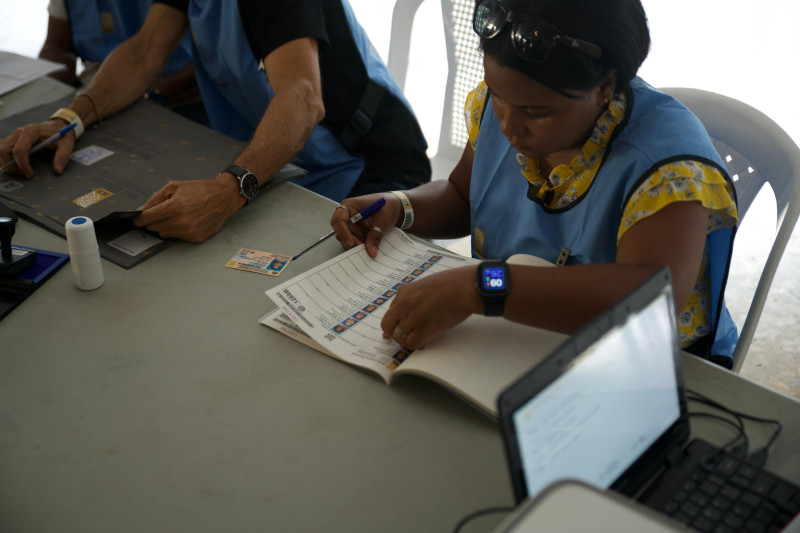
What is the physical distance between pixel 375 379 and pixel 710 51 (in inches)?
101

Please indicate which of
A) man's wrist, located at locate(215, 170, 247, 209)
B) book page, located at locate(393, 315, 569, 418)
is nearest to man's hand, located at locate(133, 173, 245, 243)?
man's wrist, located at locate(215, 170, 247, 209)

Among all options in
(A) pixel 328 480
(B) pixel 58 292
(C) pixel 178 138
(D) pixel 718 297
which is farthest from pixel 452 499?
(C) pixel 178 138

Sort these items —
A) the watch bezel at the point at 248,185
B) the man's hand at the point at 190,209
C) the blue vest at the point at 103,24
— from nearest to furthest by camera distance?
the man's hand at the point at 190,209 → the watch bezel at the point at 248,185 → the blue vest at the point at 103,24

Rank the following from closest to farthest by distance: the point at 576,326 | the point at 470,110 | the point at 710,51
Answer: the point at 576,326, the point at 470,110, the point at 710,51

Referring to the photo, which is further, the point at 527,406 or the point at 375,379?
the point at 375,379

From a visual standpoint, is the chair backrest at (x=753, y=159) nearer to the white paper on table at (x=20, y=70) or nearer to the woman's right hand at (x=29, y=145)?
the woman's right hand at (x=29, y=145)

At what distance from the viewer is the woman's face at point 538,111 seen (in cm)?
93

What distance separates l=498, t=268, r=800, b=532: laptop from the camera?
23.1 inches

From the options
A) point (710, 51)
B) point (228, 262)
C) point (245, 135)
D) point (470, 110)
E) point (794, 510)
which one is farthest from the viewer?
point (710, 51)

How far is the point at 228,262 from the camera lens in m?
1.18

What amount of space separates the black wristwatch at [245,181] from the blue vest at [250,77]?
1.30 feet

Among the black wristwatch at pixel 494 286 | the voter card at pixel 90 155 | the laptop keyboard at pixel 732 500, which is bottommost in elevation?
the voter card at pixel 90 155

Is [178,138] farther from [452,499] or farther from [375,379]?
[452,499]

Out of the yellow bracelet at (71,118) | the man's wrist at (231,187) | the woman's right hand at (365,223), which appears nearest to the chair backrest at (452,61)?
the woman's right hand at (365,223)
